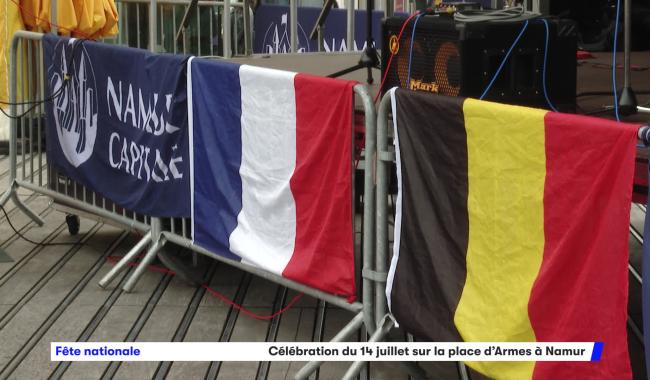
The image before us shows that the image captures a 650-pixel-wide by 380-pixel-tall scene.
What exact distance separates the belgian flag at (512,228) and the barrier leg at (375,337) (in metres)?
0.17

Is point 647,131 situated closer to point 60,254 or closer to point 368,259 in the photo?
point 368,259

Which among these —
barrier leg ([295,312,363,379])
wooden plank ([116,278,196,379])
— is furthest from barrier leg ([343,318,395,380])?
wooden plank ([116,278,196,379])

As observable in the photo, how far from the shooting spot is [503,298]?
4.07 m

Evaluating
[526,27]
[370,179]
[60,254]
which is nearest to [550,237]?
[370,179]

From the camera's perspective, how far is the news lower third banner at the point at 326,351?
385cm

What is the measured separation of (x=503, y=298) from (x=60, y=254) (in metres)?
4.02

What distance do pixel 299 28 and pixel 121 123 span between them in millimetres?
5839

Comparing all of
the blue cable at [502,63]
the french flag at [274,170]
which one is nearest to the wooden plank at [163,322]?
the french flag at [274,170]

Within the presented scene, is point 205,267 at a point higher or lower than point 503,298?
lower

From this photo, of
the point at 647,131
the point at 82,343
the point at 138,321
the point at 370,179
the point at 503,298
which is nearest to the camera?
the point at 647,131

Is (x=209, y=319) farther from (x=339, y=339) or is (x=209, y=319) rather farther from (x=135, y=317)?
(x=339, y=339)

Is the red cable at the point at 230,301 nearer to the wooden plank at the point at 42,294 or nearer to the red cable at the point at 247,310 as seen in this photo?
the red cable at the point at 247,310

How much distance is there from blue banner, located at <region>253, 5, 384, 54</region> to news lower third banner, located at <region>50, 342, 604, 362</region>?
684cm

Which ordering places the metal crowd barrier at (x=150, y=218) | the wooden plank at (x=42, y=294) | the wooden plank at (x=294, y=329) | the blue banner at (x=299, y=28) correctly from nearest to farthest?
the metal crowd barrier at (x=150, y=218) → the wooden plank at (x=294, y=329) → the wooden plank at (x=42, y=294) → the blue banner at (x=299, y=28)
